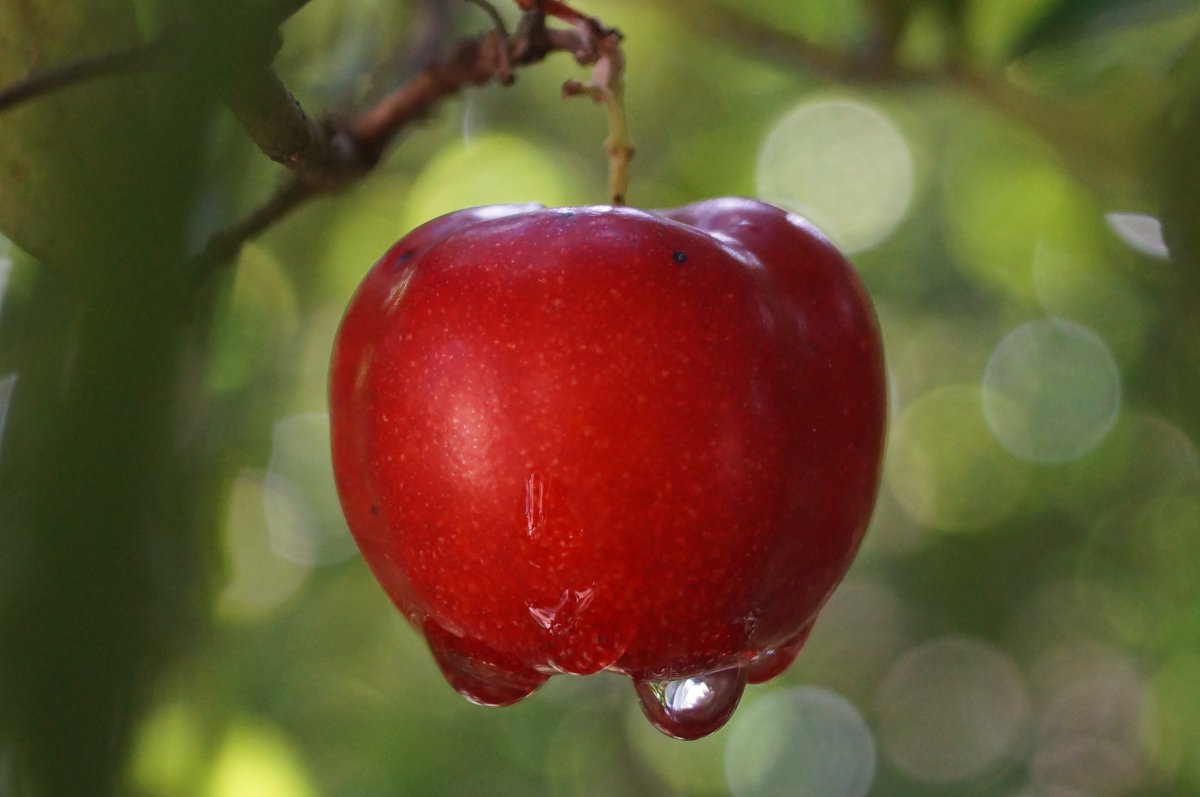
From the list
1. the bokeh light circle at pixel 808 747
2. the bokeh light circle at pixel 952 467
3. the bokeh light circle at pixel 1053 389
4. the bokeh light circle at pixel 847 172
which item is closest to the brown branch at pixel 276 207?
the bokeh light circle at pixel 847 172

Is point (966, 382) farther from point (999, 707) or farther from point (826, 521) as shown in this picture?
point (826, 521)

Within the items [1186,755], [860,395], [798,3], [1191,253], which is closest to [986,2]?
[798,3]

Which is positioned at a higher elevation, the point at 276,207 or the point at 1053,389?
the point at 276,207

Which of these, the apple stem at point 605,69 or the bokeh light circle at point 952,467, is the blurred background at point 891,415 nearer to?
the bokeh light circle at point 952,467

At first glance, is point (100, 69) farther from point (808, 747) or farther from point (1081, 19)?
point (808, 747)

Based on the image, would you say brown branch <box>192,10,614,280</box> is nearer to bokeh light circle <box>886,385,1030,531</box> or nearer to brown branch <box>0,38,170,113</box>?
brown branch <box>0,38,170,113</box>

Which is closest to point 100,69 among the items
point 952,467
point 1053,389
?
point 1053,389
